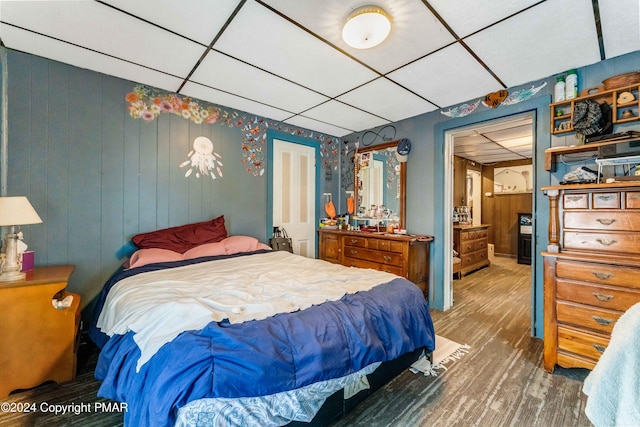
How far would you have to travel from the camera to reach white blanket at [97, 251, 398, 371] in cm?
131

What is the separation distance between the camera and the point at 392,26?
1.87 metres

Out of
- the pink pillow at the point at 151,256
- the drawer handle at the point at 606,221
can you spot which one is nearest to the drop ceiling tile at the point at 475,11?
the drawer handle at the point at 606,221

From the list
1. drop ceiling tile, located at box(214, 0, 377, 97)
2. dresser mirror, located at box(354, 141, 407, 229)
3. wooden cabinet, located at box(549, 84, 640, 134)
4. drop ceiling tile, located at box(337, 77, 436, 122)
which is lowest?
dresser mirror, located at box(354, 141, 407, 229)

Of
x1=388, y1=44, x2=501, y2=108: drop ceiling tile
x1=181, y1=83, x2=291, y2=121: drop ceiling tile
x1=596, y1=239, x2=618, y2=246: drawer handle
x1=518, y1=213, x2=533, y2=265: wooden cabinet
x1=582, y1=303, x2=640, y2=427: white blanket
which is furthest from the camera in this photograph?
x1=518, y1=213, x2=533, y2=265: wooden cabinet

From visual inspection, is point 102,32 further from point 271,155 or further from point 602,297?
point 602,297

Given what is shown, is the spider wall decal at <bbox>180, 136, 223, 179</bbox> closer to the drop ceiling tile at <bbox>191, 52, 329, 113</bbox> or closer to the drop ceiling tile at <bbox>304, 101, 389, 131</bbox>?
the drop ceiling tile at <bbox>191, 52, 329, 113</bbox>

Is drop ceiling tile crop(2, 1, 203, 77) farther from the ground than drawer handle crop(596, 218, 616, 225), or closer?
farther from the ground

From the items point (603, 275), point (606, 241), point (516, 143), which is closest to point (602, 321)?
point (603, 275)

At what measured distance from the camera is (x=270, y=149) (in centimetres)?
383

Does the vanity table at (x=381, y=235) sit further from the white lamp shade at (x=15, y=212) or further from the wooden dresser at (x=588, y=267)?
the white lamp shade at (x=15, y=212)

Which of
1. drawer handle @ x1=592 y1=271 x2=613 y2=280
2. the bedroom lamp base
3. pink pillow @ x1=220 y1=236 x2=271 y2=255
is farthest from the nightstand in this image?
drawer handle @ x1=592 y1=271 x2=613 y2=280

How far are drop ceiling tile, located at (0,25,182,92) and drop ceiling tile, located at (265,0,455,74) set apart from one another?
163 cm

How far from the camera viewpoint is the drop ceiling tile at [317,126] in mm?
3865

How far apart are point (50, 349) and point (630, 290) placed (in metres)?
4.05
